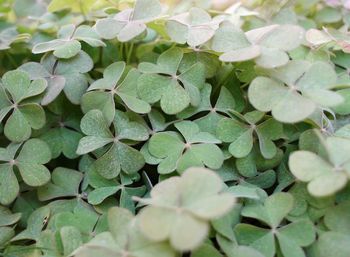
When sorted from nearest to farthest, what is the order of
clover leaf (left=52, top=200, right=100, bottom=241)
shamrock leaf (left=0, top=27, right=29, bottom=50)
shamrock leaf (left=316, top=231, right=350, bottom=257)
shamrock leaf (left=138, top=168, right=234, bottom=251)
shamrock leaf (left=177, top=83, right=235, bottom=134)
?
shamrock leaf (left=138, top=168, right=234, bottom=251) → shamrock leaf (left=316, top=231, right=350, bottom=257) → clover leaf (left=52, top=200, right=100, bottom=241) → shamrock leaf (left=177, top=83, right=235, bottom=134) → shamrock leaf (left=0, top=27, right=29, bottom=50)

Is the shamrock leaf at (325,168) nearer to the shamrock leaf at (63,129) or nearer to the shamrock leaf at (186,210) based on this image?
the shamrock leaf at (186,210)

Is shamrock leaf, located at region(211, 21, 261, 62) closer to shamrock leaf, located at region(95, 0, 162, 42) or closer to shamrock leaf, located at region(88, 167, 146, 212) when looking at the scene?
shamrock leaf, located at region(95, 0, 162, 42)

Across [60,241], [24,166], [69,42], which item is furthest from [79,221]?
[69,42]

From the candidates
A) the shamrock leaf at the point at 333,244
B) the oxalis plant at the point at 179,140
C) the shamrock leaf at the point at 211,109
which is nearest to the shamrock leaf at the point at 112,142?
the oxalis plant at the point at 179,140

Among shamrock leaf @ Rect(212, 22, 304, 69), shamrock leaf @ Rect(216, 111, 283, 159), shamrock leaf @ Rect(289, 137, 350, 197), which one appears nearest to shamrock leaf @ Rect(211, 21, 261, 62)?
shamrock leaf @ Rect(212, 22, 304, 69)

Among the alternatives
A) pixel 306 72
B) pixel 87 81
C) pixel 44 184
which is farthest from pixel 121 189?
pixel 306 72

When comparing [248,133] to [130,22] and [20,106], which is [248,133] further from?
[20,106]
